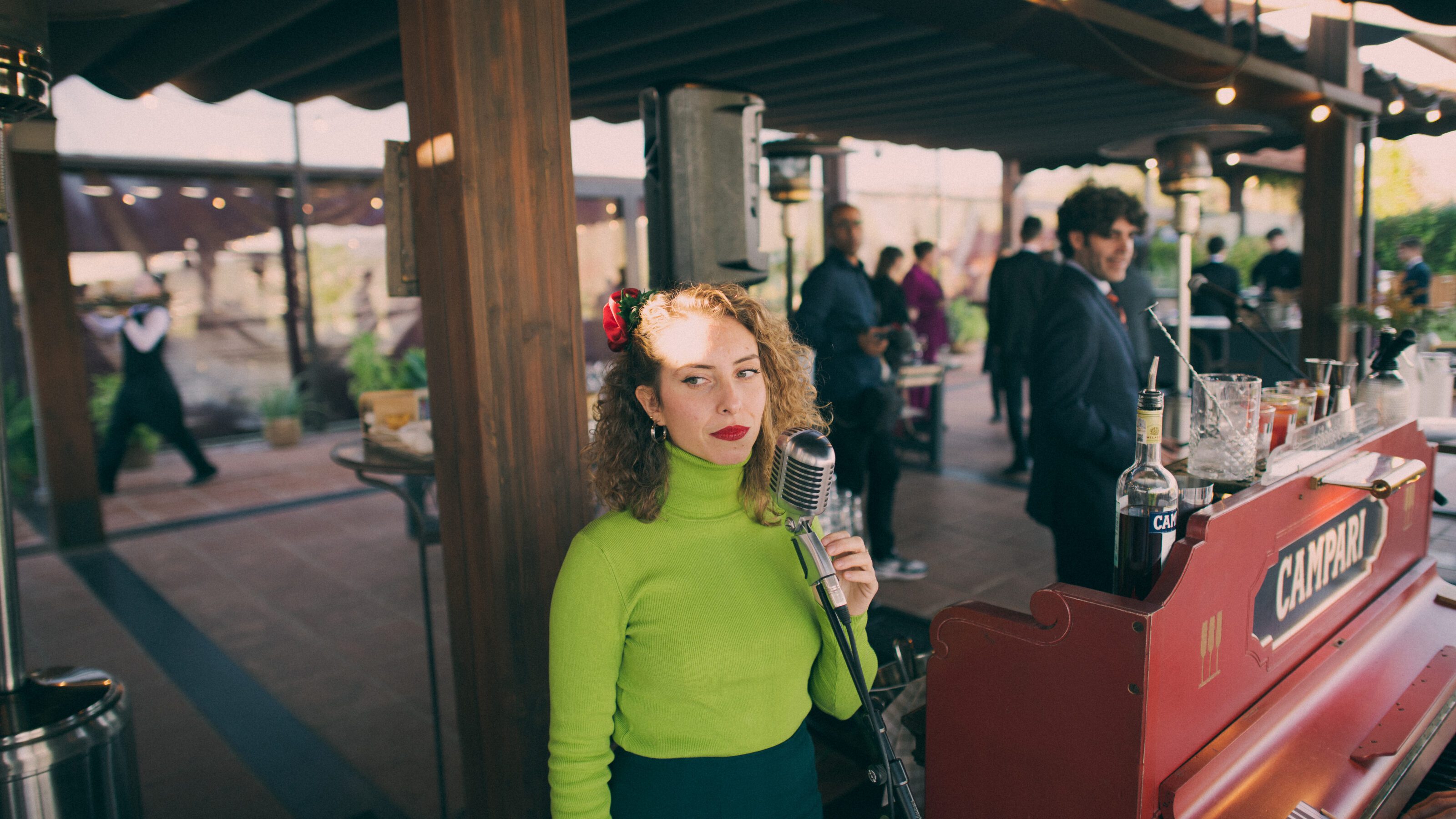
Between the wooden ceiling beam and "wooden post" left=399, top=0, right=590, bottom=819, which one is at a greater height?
the wooden ceiling beam

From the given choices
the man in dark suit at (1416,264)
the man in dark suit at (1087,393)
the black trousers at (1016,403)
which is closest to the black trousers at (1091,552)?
the man in dark suit at (1087,393)

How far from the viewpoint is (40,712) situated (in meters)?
1.82

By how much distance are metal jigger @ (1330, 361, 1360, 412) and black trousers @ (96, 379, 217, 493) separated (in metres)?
7.02

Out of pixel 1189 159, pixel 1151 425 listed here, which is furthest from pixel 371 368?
pixel 1151 425

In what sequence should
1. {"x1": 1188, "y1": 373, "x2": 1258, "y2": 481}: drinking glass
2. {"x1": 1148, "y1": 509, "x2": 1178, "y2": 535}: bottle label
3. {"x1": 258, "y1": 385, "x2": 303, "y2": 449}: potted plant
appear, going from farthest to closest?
{"x1": 258, "y1": 385, "x2": 303, "y2": 449}: potted plant → {"x1": 1188, "y1": 373, "x2": 1258, "y2": 481}: drinking glass → {"x1": 1148, "y1": 509, "x2": 1178, "y2": 535}: bottle label

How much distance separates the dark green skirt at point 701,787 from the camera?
51.9 inches

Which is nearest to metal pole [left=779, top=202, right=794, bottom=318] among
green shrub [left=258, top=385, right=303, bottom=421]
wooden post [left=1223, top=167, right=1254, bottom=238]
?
green shrub [left=258, top=385, right=303, bottom=421]

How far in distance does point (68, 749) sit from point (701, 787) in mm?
1374

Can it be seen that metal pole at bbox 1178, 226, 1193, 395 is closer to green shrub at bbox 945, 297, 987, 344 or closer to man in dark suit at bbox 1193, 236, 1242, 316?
man in dark suit at bbox 1193, 236, 1242, 316

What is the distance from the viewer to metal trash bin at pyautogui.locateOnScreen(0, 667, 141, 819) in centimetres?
172

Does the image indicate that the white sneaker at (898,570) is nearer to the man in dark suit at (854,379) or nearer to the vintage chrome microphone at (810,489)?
the man in dark suit at (854,379)

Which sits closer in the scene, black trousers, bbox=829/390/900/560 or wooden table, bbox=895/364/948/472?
black trousers, bbox=829/390/900/560

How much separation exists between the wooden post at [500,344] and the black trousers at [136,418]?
18.7 feet

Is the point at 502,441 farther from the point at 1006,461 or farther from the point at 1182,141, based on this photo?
the point at 1006,461
